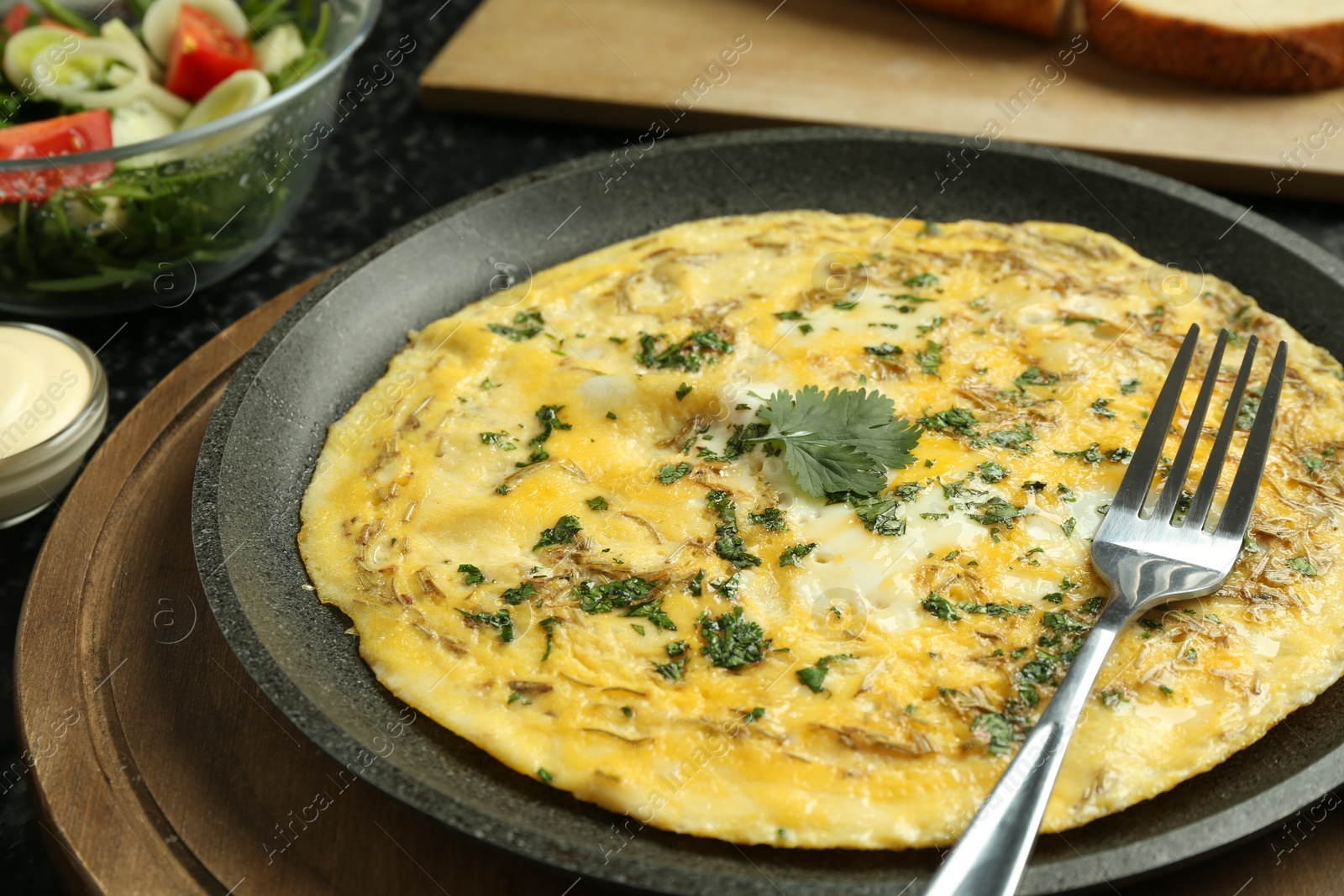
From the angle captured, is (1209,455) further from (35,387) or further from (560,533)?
(35,387)

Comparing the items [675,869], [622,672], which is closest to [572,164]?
[622,672]

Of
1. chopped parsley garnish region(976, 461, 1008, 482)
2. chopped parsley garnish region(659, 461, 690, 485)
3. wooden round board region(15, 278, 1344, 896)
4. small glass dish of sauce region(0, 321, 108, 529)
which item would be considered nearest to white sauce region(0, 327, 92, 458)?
small glass dish of sauce region(0, 321, 108, 529)

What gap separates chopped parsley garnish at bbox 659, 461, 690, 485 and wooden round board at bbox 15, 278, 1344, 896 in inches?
44.4

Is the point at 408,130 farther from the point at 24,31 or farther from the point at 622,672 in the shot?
the point at 622,672

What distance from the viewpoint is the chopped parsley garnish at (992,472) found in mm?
3092

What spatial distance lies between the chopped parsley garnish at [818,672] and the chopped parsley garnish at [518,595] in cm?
74

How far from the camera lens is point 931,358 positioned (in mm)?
3535

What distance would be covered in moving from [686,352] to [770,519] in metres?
0.80

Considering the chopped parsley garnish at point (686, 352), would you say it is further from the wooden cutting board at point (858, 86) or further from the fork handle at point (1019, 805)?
the wooden cutting board at point (858, 86)

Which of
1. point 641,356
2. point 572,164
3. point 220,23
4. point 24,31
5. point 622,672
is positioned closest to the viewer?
point 622,672

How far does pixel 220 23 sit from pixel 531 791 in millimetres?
4011

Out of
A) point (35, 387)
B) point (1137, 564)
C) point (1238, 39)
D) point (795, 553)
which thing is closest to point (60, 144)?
point (35, 387)

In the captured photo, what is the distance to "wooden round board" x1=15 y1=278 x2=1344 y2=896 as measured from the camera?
102 inches

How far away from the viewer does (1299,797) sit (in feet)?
7.79
